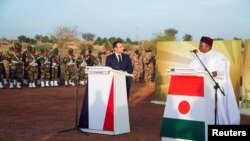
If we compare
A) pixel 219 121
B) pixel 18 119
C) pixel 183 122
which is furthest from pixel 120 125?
pixel 18 119

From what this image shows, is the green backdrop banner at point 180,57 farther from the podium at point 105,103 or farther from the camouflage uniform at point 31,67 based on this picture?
the camouflage uniform at point 31,67

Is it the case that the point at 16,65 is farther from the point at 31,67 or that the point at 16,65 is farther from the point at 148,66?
the point at 148,66

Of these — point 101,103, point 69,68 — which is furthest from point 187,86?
point 69,68

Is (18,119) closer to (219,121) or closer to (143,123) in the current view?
(143,123)

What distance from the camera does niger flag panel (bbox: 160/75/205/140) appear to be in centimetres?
860

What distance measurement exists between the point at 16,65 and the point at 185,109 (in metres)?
14.8

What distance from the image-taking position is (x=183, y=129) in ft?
28.8

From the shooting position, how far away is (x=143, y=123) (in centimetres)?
1162

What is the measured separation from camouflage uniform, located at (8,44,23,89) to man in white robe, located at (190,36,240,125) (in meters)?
13.7

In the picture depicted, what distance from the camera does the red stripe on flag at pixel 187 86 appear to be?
28.3ft

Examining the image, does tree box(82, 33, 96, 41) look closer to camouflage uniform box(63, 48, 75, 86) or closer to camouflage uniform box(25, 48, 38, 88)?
camouflage uniform box(63, 48, 75, 86)

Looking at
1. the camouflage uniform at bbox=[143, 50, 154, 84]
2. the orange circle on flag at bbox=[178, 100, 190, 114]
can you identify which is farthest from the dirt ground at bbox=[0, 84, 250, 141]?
the camouflage uniform at bbox=[143, 50, 154, 84]

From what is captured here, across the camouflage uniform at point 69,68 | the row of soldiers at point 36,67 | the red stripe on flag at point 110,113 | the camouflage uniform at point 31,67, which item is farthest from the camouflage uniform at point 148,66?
the red stripe on flag at point 110,113

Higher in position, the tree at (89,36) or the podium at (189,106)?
the tree at (89,36)
